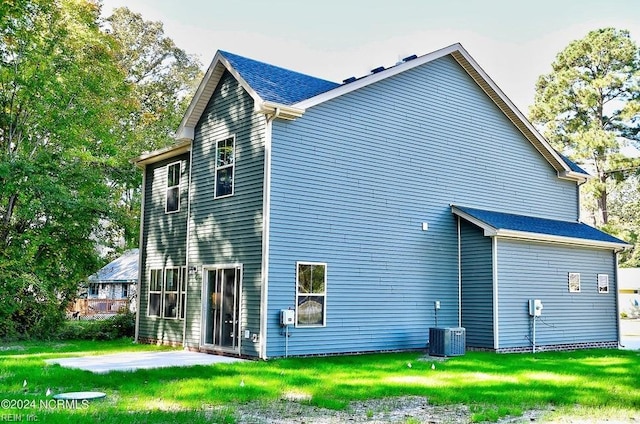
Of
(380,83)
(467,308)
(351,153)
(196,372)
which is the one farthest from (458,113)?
(196,372)

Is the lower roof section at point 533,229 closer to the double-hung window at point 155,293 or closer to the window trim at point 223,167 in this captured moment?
the window trim at point 223,167

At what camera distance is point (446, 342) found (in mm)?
14219

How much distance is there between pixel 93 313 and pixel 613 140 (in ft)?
98.4

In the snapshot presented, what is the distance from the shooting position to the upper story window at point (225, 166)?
14.7m

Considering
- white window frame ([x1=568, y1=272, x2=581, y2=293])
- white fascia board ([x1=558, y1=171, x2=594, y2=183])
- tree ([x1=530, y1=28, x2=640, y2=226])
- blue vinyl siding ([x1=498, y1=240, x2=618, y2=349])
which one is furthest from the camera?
tree ([x1=530, y1=28, x2=640, y2=226])

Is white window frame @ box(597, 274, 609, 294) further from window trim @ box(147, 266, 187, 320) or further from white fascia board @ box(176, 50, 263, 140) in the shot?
window trim @ box(147, 266, 187, 320)

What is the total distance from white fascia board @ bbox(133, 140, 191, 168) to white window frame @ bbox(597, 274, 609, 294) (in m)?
12.4

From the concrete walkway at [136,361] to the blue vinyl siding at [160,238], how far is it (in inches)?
78.1

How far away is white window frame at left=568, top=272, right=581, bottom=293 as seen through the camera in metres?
17.6

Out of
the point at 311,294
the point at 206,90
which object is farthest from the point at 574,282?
the point at 206,90

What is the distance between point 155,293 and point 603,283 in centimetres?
1304

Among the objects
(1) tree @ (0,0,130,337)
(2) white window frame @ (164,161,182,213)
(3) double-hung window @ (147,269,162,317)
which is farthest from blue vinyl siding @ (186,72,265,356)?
(1) tree @ (0,0,130,337)

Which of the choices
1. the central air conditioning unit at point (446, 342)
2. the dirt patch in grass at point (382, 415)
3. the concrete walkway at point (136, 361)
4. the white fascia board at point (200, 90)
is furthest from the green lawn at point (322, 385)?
the white fascia board at point (200, 90)

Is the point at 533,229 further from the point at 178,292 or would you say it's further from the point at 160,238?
the point at 160,238
